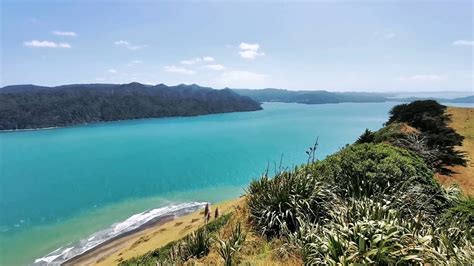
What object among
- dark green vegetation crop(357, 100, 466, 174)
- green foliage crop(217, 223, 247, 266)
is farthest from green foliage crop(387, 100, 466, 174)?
green foliage crop(217, 223, 247, 266)

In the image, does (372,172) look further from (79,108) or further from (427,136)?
(79,108)

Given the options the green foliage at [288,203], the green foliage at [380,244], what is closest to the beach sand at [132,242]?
the green foliage at [288,203]

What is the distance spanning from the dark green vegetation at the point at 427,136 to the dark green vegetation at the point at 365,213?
499cm

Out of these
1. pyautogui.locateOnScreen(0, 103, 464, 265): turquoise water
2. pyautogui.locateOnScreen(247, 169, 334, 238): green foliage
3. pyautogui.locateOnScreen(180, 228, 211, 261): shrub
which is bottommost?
pyautogui.locateOnScreen(0, 103, 464, 265): turquoise water

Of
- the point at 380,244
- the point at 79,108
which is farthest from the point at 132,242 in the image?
the point at 79,108

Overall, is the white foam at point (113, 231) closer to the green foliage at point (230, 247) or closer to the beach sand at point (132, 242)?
the beach sand at point (132, 242)

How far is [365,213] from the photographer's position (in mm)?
6102

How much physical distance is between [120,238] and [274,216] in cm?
2059

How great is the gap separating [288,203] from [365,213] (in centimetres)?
201

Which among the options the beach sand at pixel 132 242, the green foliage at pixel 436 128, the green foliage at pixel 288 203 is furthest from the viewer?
the beach sand at pixel 132 242

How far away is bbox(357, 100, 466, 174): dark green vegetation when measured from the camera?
15151mm

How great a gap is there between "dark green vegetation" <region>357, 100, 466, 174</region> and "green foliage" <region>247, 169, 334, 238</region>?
7.98m

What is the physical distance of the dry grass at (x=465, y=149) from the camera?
1534 centimetres

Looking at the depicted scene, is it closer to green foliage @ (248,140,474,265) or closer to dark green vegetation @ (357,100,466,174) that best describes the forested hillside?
green foliage @ (248,140,474,265)
